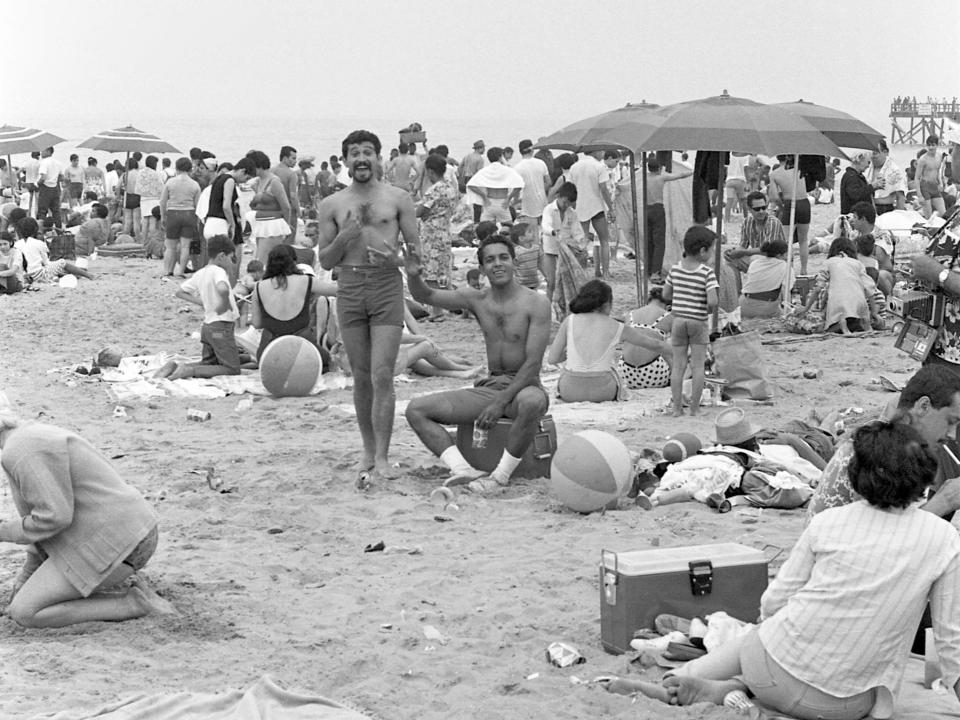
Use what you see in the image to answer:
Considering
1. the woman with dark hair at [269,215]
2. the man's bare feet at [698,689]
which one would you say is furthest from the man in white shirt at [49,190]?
the man's bare feet at [698,689]

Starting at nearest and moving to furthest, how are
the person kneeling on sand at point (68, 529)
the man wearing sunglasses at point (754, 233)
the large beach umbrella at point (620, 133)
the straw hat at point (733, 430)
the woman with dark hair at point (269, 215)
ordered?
1. the person kneeling on sand at point (68, 529)
2. the straw hat at point (733, 430)
3. the large beach umbrella at point (620, 133)
4. the man wearing sunglasses at point (754, 233)
5. the woman with dark hair at point (269, 215)

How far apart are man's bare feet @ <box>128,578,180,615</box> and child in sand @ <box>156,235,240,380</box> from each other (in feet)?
17.5

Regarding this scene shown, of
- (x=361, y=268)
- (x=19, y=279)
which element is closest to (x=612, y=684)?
(x=361, y=268)

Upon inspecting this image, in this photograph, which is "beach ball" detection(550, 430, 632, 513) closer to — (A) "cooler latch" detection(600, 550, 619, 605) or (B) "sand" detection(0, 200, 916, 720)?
(B) "sand" detection(0, 200, 916, 720)

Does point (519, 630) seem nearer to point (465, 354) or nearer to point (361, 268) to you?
point (361, 268)

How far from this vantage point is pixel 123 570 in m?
5.16

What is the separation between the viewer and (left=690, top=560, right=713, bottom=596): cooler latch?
4.81 metres

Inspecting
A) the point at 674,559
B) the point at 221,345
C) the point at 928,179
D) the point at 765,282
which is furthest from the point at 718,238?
the point at 928,179

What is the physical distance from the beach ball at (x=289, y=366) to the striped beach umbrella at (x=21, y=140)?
12555mm

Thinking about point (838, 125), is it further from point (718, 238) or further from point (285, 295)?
point (285, 295)

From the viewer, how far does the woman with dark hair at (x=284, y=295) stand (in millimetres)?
10133

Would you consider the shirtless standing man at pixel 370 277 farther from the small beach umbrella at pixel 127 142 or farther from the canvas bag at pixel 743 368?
the small beach umbrella at pixel 127 142

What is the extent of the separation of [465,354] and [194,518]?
5.36 meters

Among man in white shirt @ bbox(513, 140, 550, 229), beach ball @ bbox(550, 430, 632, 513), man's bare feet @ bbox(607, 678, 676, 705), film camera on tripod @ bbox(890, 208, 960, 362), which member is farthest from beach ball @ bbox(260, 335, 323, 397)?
man in white shirt @ bbox(513, 140, 550, 229)
